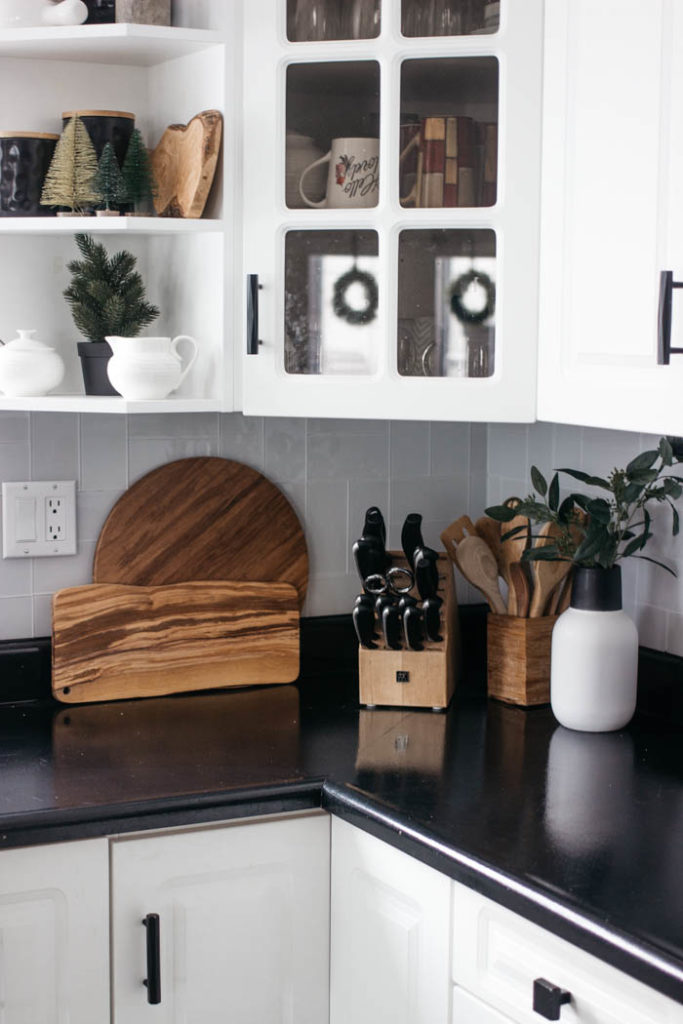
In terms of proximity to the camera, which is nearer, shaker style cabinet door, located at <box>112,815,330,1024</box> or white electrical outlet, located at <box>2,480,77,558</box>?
shaker style cabinet door, located at <box>112,815,330,1024</box>

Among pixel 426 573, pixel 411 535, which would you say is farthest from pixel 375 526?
pixel 426 573

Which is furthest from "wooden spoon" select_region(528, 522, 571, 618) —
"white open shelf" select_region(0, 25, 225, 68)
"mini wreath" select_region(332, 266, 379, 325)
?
"white open shelf" select_region(0, 25, 225, 68)

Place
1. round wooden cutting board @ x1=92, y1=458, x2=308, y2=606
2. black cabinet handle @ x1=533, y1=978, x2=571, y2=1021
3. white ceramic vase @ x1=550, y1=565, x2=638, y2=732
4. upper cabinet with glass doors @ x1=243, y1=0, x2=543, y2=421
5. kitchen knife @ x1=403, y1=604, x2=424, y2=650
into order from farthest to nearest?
round wooden cutting board @ x1=92, y1=458, x2=308, y2=606, kitchen knife @ x1=403, y1=604, x2=424, y2=650, white ceramic vase @ x1=550, y1=565, x2=638, y2=732, upper cabinet with glass doors @ x1=243, y1=0, x2=543, y2=421, black cabinet handle @ x1=533, y1=978, x2=571, y2=1021

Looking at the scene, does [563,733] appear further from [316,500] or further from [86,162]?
[86,162]

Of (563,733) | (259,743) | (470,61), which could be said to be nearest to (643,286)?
(470,61)

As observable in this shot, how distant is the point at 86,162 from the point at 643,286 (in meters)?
0.87

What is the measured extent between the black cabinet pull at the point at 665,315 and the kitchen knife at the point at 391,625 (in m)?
0.71

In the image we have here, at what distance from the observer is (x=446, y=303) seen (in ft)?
6.32

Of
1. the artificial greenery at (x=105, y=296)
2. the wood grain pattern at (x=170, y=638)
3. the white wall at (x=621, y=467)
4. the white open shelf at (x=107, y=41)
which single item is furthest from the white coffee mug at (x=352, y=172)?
the wood grain pattern at (x=170, y=638)

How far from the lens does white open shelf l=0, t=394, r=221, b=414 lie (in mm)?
1941

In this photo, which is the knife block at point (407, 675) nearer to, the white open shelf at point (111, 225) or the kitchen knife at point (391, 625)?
the kitchen knife at point (391, 625)

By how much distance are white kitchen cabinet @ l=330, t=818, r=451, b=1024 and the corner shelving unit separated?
28.5 inches

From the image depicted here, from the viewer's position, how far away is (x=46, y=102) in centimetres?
211

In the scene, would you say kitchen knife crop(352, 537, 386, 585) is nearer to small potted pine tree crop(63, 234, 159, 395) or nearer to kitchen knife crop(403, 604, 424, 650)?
kitchen knife crop(403, 604, 424, 650)
